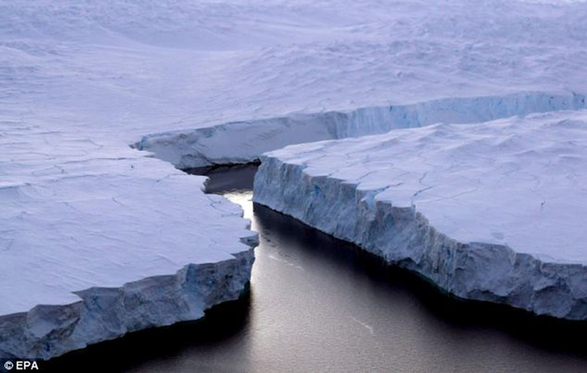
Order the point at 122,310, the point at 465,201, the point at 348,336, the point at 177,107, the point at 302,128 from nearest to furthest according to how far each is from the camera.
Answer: the point at 122,310 < the point at 348,336 < the point at 465,201 < the point at 302,128 < the point at 177,107

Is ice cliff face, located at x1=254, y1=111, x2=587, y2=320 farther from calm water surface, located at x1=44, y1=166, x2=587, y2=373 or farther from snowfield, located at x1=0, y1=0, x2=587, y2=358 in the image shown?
snowfield, located at x1=0, y1=0, x2=587, y2=358

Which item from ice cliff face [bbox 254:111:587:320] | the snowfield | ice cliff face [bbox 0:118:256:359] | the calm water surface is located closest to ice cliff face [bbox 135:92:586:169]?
the snowfield

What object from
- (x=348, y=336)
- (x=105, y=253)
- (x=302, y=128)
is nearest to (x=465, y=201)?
(x=348, y=336)

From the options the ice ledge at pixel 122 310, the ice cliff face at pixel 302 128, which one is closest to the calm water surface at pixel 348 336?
the ice ledge at pixel 122 310

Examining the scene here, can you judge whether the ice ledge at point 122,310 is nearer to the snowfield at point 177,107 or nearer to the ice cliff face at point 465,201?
the snowfield at point 177,107

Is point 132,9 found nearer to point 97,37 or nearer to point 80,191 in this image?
point 97,37

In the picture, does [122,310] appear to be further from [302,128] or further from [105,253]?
[302,128]

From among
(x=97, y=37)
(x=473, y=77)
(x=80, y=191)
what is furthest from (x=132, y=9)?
(x=80, y=191)
